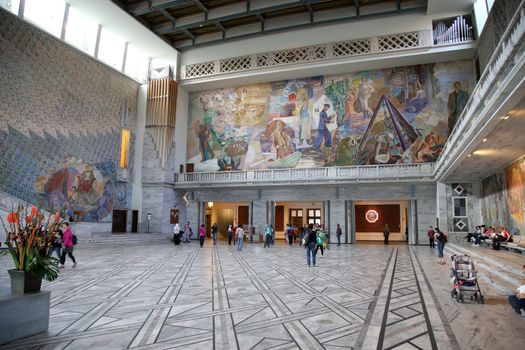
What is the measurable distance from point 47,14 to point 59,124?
5472 millimetres

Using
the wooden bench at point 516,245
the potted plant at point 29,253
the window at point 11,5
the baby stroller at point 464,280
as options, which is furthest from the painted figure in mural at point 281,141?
the potted plant at point 29,253

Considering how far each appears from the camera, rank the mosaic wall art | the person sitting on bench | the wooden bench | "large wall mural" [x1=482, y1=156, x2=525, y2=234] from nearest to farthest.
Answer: the wooden bench < "large wall mural" [x1=482, y1=156, x2=525, y2=234] < the person sitting on bench < the mosaic wall art

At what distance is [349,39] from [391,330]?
20538mm

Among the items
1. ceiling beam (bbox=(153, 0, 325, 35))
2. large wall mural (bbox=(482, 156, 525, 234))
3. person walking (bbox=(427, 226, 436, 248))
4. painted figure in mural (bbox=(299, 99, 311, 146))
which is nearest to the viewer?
large wall mural (bbox=(482, 156, 525, 234))

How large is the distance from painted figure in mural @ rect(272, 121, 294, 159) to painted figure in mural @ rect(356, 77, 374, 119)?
183 inches

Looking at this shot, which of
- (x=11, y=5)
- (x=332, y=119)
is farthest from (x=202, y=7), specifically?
(x=332, y=119)

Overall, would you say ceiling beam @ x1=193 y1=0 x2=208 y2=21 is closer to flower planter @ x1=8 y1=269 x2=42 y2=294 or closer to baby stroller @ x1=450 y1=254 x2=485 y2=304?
baby stroller @ x1=450 y1=254 x2=485 y2=304

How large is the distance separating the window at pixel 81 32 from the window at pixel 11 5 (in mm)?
3081

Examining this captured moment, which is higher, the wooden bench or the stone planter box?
the wooden bench

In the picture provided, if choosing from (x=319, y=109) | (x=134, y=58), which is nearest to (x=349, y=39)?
(x=319, y=109)

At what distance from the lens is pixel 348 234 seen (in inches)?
874

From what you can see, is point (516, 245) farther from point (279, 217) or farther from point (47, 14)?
point (47, 14)

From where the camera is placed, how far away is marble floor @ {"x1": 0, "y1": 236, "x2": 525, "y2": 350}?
3824 millimetres

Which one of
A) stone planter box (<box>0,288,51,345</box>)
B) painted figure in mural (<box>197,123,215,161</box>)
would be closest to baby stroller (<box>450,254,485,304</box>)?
stone planter box (<box>0,288,51,345</box>)
